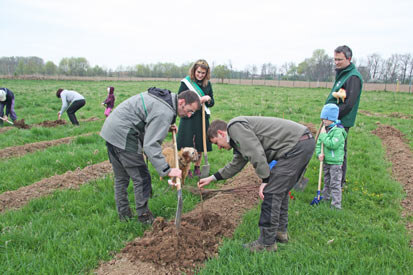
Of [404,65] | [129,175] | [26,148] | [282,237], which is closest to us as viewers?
[282,237]

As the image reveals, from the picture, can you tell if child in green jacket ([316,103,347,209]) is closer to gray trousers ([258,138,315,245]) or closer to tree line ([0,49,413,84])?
gray trousers ([258,138,315,245])

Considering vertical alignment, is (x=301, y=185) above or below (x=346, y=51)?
below

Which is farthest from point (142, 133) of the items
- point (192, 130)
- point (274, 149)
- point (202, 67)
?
point (202, 67)

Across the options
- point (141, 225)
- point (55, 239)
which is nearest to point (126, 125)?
point (141, 225)

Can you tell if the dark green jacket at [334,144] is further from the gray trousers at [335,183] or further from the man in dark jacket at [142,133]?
the man in dark jacket at [142,133]

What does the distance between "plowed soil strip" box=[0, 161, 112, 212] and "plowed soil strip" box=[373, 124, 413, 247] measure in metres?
5.72

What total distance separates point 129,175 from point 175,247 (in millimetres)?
1231

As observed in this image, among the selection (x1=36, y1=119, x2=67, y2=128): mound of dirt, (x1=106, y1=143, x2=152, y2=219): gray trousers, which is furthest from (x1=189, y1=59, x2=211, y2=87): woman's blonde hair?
(x1=36, y1=119, x2=67, y2=128): mound of dirt

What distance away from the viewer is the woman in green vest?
529 cm

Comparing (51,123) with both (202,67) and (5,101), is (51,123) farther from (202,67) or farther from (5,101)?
(202,67)

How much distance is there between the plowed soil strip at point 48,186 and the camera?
4.70 meters

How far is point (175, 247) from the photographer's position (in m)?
3.17

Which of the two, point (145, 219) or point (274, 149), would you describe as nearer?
point (274, 149)

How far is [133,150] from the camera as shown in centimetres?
365
